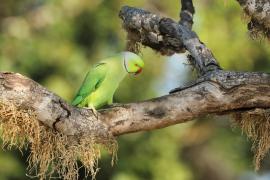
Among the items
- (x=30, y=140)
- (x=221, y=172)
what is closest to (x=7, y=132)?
(x=30, y=140)

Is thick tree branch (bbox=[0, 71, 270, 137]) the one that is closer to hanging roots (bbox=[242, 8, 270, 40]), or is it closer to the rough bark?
the rough bark

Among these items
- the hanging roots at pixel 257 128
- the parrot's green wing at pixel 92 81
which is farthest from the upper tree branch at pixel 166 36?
the parrot's green wing at pixel 92 81

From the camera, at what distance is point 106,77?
9.45 feet

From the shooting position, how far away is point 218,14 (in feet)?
20.6

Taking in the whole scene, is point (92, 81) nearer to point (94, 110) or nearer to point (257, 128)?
point (94, 110)

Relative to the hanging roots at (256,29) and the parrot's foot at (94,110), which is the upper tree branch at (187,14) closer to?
the hanging roots at (256,29)

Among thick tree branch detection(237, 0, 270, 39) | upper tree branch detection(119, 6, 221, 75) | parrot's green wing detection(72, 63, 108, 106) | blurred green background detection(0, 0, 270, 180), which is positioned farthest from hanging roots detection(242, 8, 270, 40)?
blurred green background detection(0, 0, 270, 180)

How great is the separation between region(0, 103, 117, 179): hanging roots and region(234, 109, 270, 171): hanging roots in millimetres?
490

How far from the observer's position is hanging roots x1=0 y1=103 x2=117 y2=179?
2514 mm

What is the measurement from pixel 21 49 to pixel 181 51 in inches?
120

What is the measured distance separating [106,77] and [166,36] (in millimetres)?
386

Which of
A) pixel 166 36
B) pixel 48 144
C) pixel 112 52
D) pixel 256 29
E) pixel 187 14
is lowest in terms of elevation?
pixel 48 144

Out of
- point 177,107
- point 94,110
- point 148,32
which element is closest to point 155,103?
point 177,107

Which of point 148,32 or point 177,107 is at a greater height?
point 148,32
